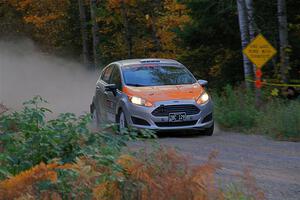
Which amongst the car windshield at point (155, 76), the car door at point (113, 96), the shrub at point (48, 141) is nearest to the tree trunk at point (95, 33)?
the car door at point (113, 96)

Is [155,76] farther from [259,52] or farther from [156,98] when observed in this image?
[259,52]

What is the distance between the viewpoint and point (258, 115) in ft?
56.8

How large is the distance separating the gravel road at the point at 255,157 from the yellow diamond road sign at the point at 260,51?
313cm

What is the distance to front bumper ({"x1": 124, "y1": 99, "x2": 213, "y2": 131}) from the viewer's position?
50.1 feet

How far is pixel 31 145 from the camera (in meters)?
7.07

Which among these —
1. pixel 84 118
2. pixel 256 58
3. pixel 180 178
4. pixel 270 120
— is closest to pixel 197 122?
pixel 270 120

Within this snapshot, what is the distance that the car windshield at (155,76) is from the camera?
54.1ft

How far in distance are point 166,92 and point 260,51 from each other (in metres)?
4.24

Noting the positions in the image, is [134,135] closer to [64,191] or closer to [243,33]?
[64,191]

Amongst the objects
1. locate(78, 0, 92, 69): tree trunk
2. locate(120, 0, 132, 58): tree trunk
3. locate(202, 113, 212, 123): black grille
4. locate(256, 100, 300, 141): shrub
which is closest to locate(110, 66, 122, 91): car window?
locate(202, 113, 212, 123): black grille

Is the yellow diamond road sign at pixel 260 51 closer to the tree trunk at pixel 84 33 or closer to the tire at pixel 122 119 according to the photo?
the tire at pixel 122 119

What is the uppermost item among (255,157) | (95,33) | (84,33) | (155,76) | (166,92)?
(155,76)

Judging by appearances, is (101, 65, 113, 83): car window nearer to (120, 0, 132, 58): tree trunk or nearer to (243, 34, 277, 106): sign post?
(243, 34, 277, 106): sign post

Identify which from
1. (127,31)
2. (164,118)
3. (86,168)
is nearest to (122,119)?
(164,118)
